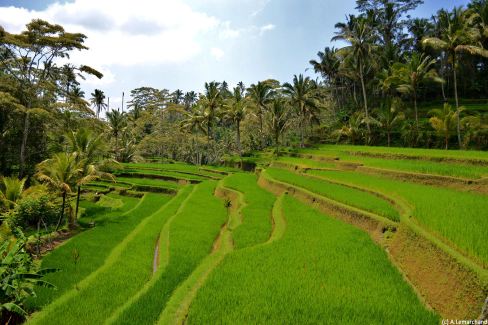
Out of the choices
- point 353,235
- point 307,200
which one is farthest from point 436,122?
point 353,235

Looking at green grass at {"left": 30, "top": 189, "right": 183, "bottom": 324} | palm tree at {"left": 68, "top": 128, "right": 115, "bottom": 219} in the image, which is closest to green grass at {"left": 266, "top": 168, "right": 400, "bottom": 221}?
green grass at {"left": 30, "top": 189, "right": 183, "bottom": 324}

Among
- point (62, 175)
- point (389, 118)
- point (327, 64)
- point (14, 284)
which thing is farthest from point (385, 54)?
point (14, 284)

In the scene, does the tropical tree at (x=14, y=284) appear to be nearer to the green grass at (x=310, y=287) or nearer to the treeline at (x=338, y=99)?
the green grass at (x=310, y=287)

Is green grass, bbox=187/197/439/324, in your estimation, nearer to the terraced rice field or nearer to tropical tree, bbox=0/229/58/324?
the terraced rice field

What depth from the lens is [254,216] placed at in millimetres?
15484

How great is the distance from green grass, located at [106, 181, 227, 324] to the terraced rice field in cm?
4

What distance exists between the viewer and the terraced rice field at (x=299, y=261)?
628cm

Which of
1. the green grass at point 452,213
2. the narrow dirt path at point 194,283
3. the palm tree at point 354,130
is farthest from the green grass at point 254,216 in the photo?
the palm tree at point 354,130

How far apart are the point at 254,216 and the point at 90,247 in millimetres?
7261

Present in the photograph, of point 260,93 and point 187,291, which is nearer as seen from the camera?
point 187,291

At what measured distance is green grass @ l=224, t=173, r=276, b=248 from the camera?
12270mm

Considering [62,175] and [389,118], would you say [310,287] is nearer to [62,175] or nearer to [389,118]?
[62,175]

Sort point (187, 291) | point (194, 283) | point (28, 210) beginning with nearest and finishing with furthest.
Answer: point (187, 291) → point (194, 283) → point (28, 210)

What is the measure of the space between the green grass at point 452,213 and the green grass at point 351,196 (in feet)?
2.43
